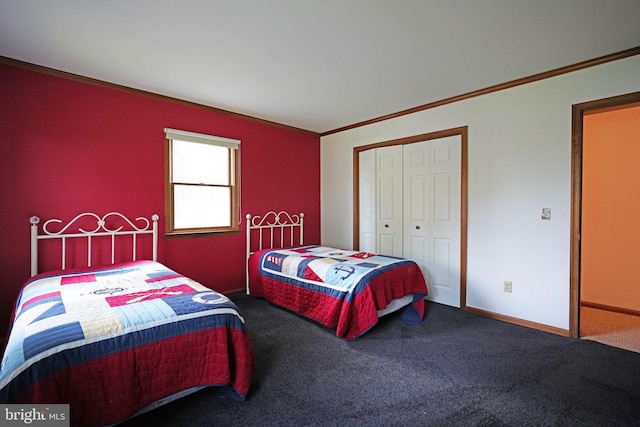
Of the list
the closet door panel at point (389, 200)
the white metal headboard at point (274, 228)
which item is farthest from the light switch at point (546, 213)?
the white metal headboard at point (274, 228)

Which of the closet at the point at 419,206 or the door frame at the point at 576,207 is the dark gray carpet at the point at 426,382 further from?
the closet at the point at 419,206

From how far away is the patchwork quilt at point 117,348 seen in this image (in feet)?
4.23

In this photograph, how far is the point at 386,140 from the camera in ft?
13.4

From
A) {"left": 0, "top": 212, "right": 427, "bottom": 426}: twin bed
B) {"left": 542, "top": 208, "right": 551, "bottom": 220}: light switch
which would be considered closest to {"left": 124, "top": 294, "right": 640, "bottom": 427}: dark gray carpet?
{"left": 0, "top": 212, "right": 427, "bottom": 426}: twin bed

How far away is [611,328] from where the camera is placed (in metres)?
2.86

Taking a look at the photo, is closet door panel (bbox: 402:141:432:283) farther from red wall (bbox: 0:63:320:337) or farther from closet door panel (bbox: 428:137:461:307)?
red wall (bbox: 0:63:320:337)

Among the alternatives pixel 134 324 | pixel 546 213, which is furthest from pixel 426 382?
pixel 546 213

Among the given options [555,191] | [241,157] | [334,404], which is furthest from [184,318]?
[555,191]

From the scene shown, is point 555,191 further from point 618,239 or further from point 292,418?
point 292,418

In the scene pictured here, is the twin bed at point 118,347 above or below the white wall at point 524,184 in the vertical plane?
below

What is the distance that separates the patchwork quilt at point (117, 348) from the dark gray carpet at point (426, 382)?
22 centimetres

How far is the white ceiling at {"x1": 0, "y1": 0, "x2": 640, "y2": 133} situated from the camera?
1870 mm

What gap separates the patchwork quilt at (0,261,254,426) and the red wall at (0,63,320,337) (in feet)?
2.77

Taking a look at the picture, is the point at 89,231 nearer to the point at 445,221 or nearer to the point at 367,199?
the point at 367,199
